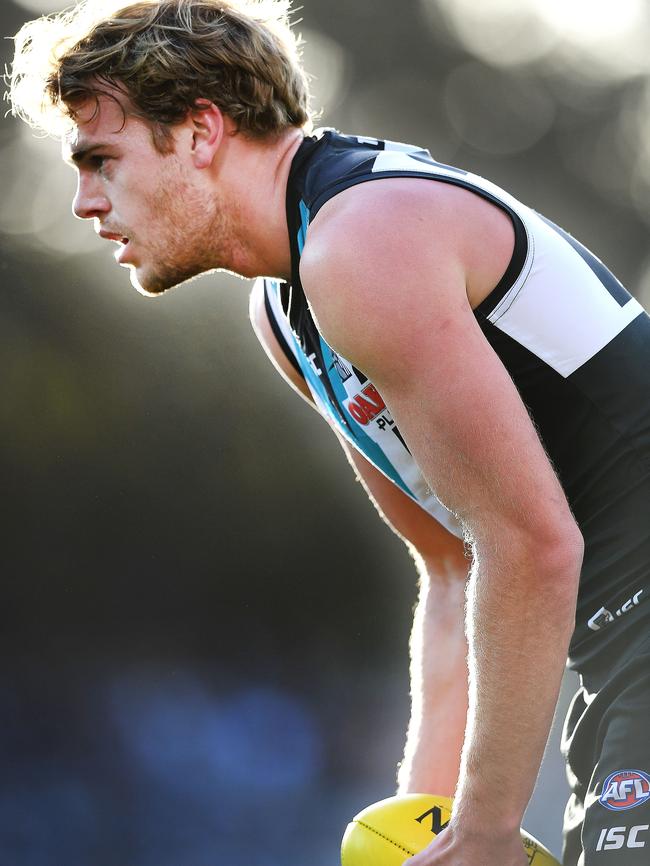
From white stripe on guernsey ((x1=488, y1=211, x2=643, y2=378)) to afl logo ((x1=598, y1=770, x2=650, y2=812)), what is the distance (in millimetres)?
723

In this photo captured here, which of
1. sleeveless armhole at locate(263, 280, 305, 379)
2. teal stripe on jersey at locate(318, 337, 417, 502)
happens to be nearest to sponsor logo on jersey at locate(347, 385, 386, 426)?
teal stripe on jersey at locate(318, 337, 417, 502)

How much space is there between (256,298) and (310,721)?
5.25 metres

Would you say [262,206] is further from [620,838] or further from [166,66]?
[620,838]

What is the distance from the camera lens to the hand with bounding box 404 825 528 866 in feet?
5.81

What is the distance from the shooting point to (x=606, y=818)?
6.22ft

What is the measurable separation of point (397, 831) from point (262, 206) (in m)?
1.38

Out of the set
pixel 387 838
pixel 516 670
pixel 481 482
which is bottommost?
pixel 387 838

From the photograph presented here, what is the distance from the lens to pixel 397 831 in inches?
90.3

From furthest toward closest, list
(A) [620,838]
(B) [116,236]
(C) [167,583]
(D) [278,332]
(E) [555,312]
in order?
(C) [167,583], (D) [278,332], (B) [116,236], (E) [555,312], (A) [620,838]

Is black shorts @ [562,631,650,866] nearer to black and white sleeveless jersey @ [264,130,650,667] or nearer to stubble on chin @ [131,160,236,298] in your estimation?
black and white sleeveless jersey @ [264,130,650,667]

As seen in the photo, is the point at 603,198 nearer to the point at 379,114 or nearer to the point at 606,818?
the point at 379,114

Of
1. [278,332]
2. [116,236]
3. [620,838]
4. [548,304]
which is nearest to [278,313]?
[278,332]

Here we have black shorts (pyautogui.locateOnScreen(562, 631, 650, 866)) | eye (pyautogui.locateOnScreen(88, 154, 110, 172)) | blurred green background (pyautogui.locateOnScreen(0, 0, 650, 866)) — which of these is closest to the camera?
black shorts (pyautogui.locateOnScreen(562, 631, 650, 866))

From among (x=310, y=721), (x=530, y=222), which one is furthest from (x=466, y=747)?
(x=310, y=721)
